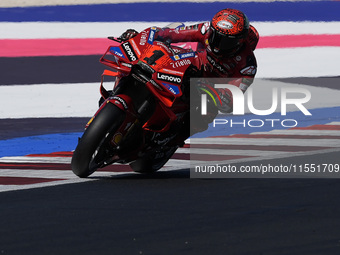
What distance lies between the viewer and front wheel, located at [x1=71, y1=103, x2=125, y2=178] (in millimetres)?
8039

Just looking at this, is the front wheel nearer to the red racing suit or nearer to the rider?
the rider

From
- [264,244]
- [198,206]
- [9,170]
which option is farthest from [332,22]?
[264,244]

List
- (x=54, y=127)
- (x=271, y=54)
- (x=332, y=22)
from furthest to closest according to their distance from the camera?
(x=332, y=22) < (x=271, y=54) < (x=54, y=127)

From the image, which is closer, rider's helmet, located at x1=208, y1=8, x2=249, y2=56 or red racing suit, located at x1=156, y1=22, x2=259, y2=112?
rider's helmet, located at x1=208, y1=8, x2=249, y2=56

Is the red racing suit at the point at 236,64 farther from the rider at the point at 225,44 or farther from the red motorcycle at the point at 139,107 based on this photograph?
the red motorcycle at the point at 139,107

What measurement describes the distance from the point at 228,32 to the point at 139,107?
3.21 ft

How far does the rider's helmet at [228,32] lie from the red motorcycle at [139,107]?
24cm

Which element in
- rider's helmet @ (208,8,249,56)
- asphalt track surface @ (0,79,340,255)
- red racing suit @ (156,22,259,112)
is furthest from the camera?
red racing suit @ (156,22,259,112)

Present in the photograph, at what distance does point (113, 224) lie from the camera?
248 inches

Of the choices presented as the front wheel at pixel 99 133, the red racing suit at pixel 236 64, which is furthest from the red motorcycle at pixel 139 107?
the red racing suit at pixel 236 64

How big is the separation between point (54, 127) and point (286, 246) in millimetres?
7389

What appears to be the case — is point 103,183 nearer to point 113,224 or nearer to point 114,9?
point 113,224

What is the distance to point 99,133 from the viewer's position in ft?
26.3

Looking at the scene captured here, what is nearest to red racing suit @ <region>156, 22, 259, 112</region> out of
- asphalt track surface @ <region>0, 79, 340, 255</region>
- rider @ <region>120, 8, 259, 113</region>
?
rider @ <region>120, 8, 259, 113</region>
